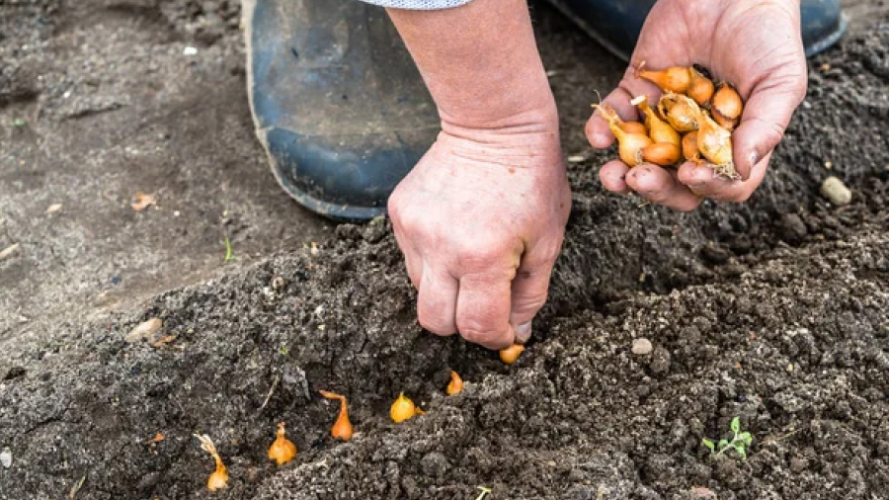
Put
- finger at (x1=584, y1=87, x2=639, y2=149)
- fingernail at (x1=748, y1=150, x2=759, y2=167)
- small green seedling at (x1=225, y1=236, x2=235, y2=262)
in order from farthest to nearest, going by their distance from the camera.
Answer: small green seedling at (x1=225, y1=236, x2=235, y2=262) → finger at (x1=584, y1=87, x2=639, y2=149) → fingernail at (x1=748, y1=150, x2=759, y2=167)

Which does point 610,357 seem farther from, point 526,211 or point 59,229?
point 59,229

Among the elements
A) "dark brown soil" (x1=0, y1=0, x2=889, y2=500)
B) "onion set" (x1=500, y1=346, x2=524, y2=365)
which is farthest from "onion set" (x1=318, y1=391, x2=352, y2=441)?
"onion set" (x1=500, y1=346, x2=524, y2=365)

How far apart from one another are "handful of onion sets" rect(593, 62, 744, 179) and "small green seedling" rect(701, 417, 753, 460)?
38 centimetres

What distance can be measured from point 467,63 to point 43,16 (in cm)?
150

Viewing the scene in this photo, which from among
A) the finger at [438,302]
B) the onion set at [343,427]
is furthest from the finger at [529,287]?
the onion set at [343,427]

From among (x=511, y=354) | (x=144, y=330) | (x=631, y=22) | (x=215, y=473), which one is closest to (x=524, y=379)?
(x=511, y=354)

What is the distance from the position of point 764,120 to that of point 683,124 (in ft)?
0.49

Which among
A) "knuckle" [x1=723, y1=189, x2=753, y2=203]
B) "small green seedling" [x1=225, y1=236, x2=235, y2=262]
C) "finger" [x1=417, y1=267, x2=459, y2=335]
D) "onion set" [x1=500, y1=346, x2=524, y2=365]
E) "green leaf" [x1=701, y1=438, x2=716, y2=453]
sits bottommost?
"small green seedling" [x1=225, y1=236, x2=235, y2=262]

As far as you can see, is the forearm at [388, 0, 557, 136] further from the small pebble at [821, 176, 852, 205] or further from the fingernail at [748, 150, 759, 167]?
the small pebble at [821, 176, 852, 205]

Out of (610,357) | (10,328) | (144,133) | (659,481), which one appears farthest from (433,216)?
(144,133)

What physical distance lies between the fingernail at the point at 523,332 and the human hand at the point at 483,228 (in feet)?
0.07

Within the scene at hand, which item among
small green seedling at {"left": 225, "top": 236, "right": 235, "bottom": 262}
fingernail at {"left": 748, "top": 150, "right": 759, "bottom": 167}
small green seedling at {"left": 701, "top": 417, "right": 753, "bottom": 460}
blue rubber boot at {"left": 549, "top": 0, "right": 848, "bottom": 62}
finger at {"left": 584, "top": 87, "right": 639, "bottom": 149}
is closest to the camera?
fingernail at {"left": 748, "top": 150, "right": 759, "bottom": 167}

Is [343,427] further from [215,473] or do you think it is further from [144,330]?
[144,330]

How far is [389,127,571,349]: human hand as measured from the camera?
1.33 m
